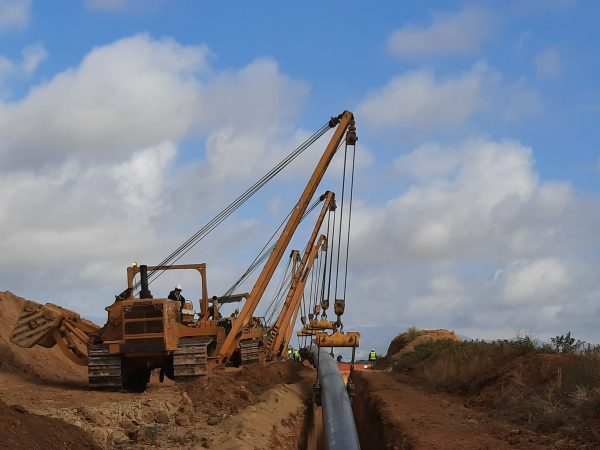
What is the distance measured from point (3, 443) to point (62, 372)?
71.8 feet

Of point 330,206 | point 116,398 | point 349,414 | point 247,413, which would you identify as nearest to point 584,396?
point 349,414

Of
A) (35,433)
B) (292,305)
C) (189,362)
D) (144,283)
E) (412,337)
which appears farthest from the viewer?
(412,337)

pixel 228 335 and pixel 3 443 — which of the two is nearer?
pixel 3 443

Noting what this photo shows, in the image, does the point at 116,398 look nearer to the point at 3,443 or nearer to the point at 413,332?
the point at 3,443

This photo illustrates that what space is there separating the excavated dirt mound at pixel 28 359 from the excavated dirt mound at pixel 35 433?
49.1ft

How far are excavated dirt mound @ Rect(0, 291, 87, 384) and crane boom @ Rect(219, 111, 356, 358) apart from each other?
5.20 meters

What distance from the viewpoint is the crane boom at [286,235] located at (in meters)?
25.9

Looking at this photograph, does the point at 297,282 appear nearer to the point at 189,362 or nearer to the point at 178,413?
the point at 189,362

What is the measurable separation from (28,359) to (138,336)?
33.0 ft

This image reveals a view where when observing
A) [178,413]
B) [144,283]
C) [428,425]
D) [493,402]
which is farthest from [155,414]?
[493,402]

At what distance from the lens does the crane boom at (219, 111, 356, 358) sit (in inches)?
1021

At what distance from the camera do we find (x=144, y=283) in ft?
77.2

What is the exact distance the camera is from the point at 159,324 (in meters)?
21.4

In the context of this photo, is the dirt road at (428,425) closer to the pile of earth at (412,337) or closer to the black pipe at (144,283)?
the black pipe at (144,283)
